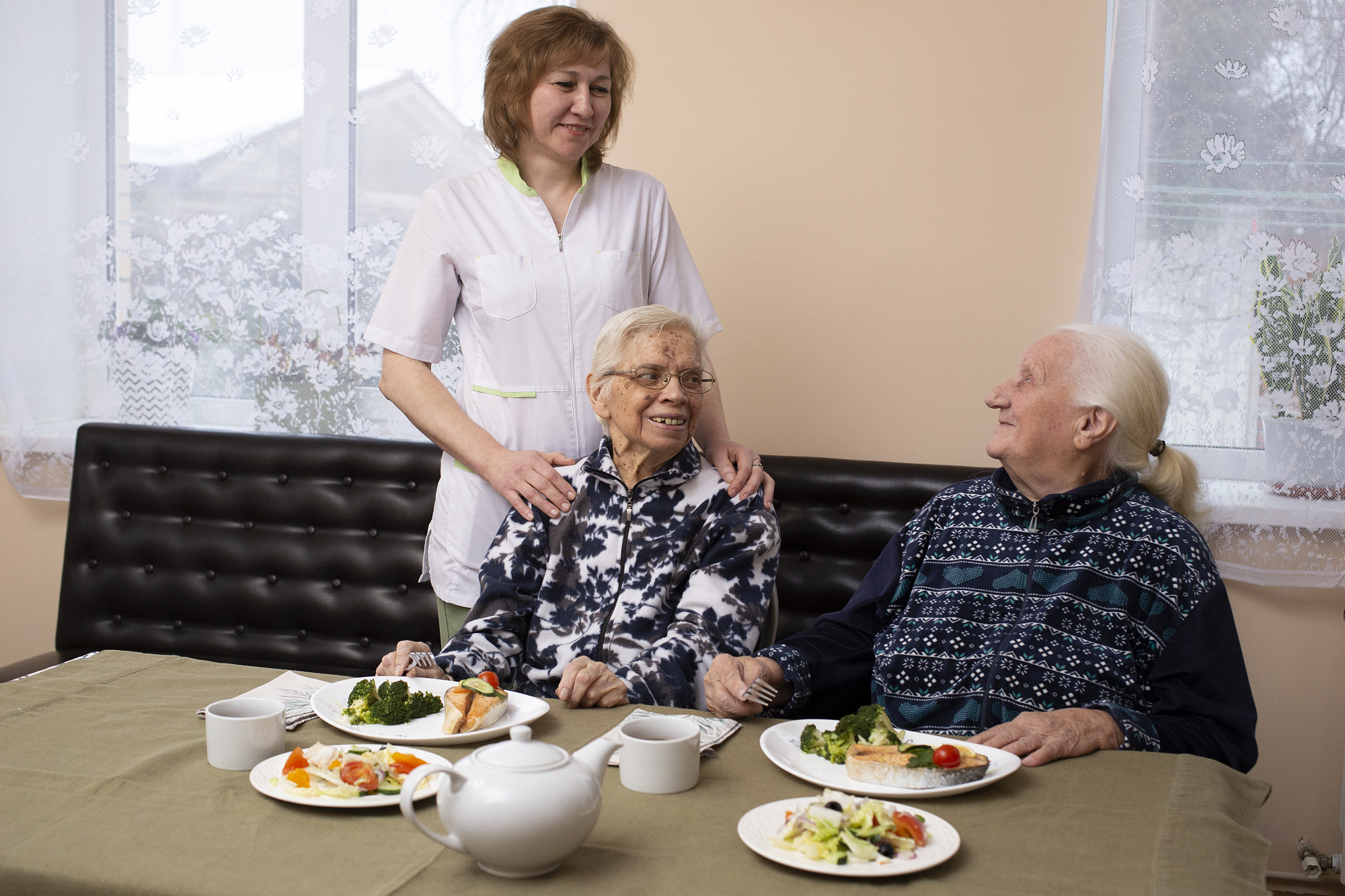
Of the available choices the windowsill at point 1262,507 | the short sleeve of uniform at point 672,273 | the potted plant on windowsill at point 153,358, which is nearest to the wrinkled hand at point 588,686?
the short sleeve of uniform at point 672,273

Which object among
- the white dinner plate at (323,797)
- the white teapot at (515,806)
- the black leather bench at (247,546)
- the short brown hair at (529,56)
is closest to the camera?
the white teapot at (515,806)

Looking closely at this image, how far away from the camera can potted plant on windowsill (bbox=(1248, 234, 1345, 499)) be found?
242 cm

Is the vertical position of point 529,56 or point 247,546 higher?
point 529,56

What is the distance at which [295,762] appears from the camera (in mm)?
1160

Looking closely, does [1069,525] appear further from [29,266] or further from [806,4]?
[29,266]

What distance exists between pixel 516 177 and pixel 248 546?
1.26 metres

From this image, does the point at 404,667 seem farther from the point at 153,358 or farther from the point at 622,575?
the point at 153,358

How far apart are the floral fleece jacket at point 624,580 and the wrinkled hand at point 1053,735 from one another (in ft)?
1.73

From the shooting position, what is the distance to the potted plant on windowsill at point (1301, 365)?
2418 mm

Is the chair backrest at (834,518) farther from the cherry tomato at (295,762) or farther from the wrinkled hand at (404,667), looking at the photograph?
the cherry tomato at (295,762)

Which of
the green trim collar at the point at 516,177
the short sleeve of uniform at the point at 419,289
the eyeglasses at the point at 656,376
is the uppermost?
the green trim collar at the point at 516,177

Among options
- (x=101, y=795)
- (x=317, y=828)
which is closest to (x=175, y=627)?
(x=101, y=795)

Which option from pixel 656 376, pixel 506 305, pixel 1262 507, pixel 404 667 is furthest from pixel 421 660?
pixel 1262 507

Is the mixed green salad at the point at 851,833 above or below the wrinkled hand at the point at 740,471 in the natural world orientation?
below
